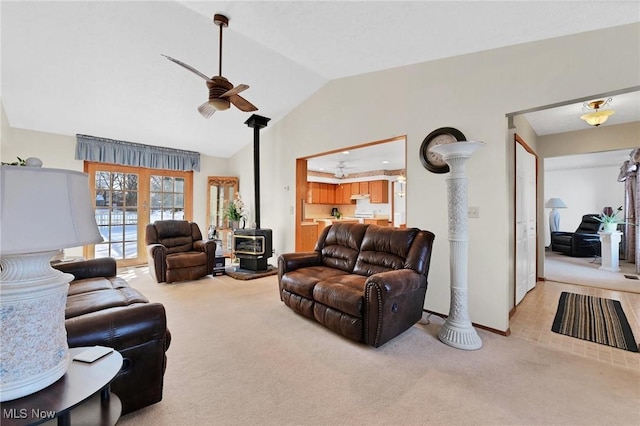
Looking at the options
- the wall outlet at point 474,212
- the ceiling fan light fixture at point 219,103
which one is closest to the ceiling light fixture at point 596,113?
the wall outlet at point 474,212

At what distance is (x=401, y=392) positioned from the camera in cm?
177

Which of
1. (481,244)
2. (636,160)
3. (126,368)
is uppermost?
(636,160)

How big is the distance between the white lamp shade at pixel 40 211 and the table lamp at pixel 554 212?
954 centimetres

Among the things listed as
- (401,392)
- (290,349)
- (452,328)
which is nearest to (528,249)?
(452,328)

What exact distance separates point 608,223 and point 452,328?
5.08 metres

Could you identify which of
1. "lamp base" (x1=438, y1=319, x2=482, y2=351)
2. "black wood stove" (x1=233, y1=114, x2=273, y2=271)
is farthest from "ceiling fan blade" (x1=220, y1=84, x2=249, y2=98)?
"lamp base" (x1=438, y1=319, x2=482, y2=351)

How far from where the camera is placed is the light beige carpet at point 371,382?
1574 millimetres

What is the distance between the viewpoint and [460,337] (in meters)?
2.39

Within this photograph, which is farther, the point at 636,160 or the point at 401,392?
the point at 636,160

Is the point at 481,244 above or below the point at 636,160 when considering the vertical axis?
below

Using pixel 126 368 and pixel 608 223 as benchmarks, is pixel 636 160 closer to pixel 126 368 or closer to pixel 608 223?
pixel 608 223

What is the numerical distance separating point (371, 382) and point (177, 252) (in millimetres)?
3902

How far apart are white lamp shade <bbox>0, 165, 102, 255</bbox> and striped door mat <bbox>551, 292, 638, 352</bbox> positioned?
12.3ft

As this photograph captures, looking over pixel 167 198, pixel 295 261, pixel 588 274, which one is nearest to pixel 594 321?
pixel 588 274
